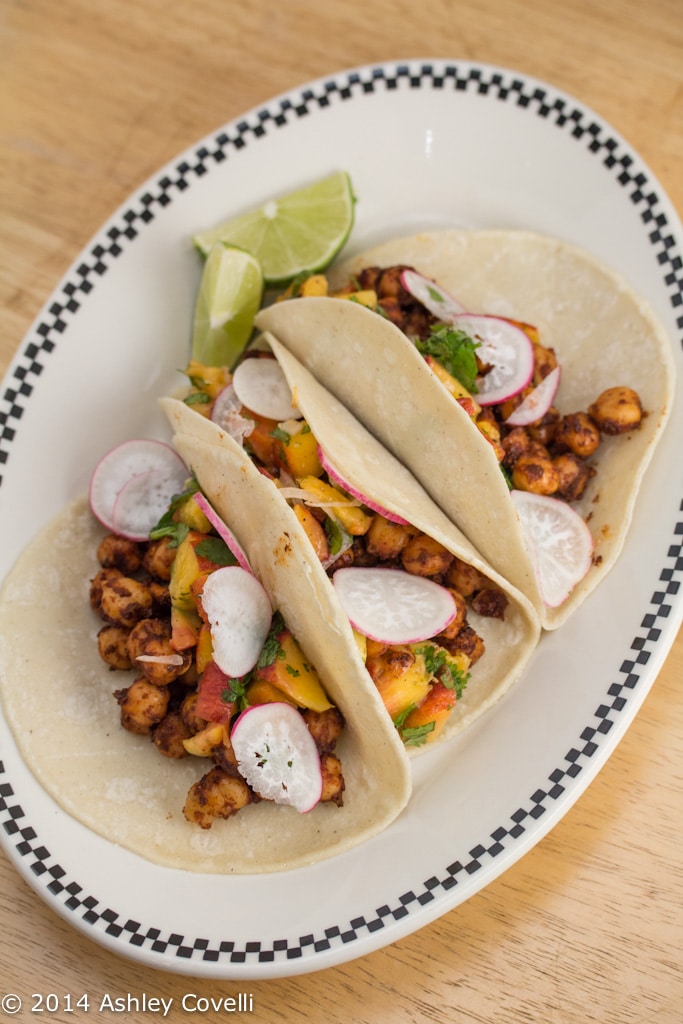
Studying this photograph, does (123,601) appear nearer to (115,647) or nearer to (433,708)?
(115,647)

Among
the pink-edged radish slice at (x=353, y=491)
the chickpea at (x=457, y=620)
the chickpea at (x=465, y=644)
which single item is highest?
the pink-edged radish slice at (x=353, y=491)

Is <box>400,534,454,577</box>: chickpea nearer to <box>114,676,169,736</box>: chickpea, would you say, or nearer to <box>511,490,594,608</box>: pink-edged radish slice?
<box>511,490,594,608</box>: pink-edged radish slice

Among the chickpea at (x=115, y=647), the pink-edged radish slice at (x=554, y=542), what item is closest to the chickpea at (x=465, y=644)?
the pink-edged radish slice at (x=554, y=542)

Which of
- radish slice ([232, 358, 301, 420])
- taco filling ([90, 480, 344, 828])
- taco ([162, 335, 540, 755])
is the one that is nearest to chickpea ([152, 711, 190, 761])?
taco filling ([90, 480, 344, 828])

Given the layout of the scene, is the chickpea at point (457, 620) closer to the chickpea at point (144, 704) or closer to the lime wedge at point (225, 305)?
the chickpea at point (144, 704)

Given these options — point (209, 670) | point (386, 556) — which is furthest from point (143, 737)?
point (386, 556)
